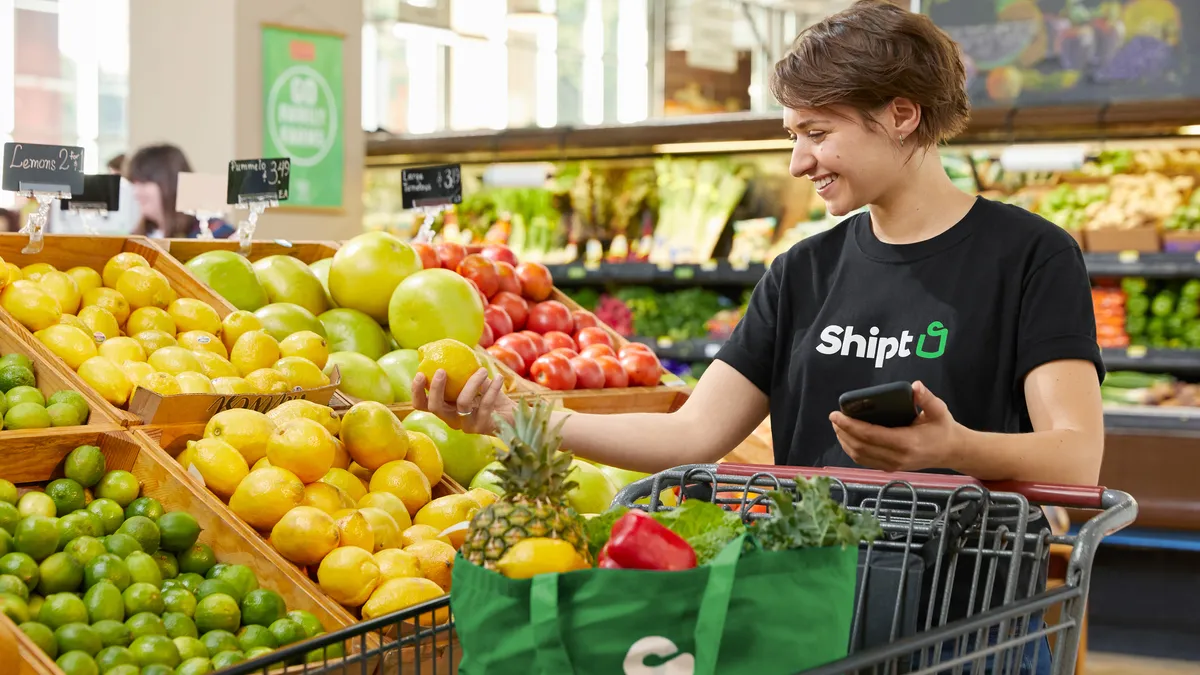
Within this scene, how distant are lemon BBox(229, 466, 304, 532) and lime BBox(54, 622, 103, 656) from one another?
398 millimetres

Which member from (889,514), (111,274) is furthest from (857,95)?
(111,274)

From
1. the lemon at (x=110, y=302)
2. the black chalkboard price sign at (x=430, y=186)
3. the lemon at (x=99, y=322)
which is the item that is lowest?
the lemon at (x=99, y=322)

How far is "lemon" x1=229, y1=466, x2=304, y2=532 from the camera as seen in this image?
1895 millimetres

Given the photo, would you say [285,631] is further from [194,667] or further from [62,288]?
[62,288]

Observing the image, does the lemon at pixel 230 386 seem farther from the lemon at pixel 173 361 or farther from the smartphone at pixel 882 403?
the smartphone at pixel 882 403

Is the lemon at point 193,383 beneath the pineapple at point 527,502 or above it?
beneath

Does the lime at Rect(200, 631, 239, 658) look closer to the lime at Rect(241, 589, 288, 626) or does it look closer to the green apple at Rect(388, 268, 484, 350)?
the lime at Rect(241, 589, 288, 626)

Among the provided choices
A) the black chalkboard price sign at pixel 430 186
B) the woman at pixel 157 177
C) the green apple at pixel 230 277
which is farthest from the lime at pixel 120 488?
the woman at pixel 157 177

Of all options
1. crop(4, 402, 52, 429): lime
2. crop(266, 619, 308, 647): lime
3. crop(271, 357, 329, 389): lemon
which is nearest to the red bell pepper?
crop(266, 619, 308, 647): lime

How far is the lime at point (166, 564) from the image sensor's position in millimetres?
1777

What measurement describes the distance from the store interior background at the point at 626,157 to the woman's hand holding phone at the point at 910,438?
3.79 metres

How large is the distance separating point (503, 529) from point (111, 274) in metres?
1.80

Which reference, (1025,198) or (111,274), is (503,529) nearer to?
(111,274)

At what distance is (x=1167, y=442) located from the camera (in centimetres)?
511
